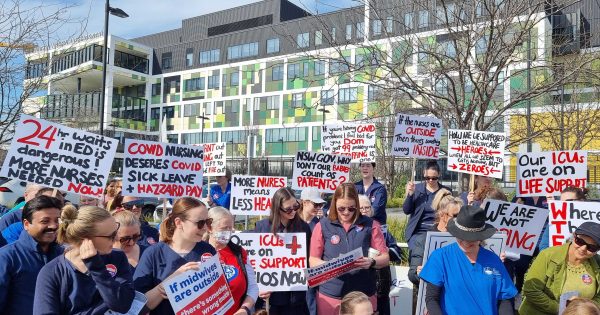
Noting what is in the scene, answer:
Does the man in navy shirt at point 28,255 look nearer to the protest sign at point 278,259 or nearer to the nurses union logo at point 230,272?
the nurses union logo at point 230,272

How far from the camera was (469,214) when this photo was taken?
13.6 feet

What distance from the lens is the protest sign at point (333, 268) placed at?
5.12 meters

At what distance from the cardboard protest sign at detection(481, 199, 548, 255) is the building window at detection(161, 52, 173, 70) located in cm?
6348

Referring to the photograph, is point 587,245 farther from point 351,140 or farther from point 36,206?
point 351,140

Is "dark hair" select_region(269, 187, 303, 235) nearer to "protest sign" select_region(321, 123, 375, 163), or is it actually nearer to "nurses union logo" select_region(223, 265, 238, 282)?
"nurses union logo" select_region(223, 265, 238, 282)

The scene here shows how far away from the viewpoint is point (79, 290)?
3.40 metres

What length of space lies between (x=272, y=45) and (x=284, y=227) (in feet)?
174

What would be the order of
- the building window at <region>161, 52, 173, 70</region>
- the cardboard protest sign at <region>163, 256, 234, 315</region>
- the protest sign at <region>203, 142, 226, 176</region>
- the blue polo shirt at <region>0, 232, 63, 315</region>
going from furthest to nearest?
the building window at <region>161, 52, 173, 70</region>
the protest sign at <region>203, 142, 226, 176</region>
the blue polo shirt at <region>0, 232, 63, 315</region>
the cardboard protest sign at <region>163, 256, 234, 315</region>

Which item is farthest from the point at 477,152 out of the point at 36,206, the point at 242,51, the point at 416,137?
the point at 242,51

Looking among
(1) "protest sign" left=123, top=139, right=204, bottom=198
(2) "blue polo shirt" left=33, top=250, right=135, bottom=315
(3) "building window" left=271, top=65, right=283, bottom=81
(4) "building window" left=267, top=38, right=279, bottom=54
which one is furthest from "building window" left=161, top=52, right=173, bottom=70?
(2) "blue polo shirt" left=33, top=250, right=135, bottom=315

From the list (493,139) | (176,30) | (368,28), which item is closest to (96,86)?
(176,30)

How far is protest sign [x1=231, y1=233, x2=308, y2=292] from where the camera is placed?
5.85 meters

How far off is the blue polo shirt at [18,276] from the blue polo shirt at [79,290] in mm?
592

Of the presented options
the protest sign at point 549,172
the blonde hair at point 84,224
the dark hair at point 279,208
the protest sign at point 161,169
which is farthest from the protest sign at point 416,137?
the blonde hair at point 84,224
